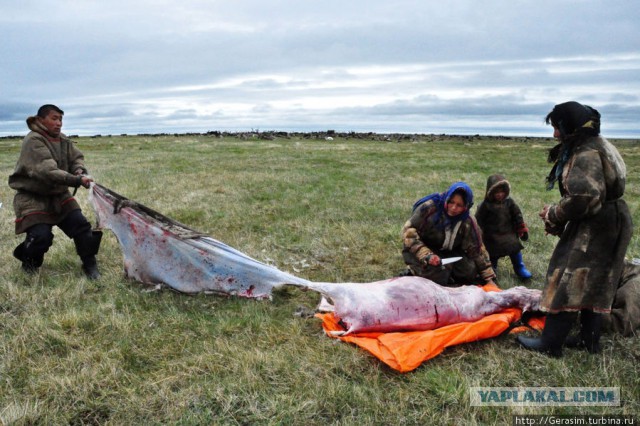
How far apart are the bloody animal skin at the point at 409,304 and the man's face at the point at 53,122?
3.43 meters

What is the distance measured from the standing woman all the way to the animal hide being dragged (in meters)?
2.47

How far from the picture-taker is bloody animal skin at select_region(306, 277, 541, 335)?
4090 mm

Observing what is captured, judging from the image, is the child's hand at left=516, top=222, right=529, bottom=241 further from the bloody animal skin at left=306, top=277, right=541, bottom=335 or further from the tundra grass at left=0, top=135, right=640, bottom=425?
the bloody animal skin at left=306, top=277, right=541, bottom=335

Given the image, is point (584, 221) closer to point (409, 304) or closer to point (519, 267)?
point (409, 304)

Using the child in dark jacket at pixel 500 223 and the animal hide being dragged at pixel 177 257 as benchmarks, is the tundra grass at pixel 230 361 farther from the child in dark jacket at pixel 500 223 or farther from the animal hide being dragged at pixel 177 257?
the child in dark jacket at pixel 500 223

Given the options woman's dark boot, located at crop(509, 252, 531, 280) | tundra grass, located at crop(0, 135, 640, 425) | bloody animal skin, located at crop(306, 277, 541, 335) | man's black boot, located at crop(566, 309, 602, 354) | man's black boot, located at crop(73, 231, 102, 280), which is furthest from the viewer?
woman's dark boot, located at crop(509, 252, 531, 280)

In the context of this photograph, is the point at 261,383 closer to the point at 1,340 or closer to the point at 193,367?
the point at 193,367

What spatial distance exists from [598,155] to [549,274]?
101 cm

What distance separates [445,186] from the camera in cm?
1336

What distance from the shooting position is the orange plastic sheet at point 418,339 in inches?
142

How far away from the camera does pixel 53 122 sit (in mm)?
5090

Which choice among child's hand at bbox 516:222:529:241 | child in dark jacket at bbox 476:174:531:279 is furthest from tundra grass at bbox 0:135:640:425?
child's hand at bbox 516:222:529:241

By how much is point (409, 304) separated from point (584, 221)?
63.1 inches

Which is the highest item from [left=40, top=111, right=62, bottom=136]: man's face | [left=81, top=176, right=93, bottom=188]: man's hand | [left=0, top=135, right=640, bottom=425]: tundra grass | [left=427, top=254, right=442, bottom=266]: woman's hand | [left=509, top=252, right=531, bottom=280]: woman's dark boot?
[left=40, top=111, right=62, bottom=136]: man's face
